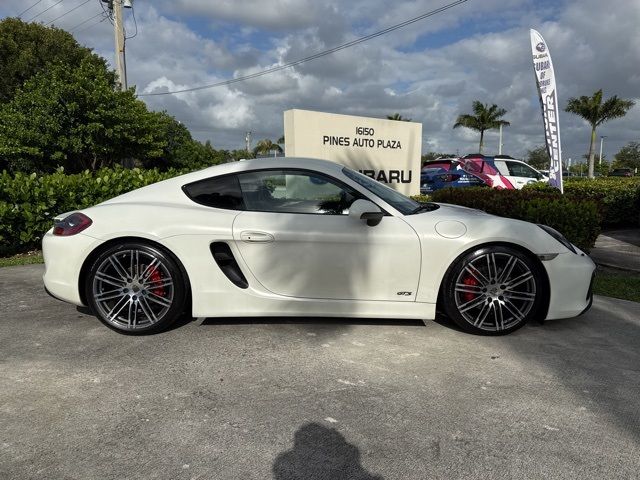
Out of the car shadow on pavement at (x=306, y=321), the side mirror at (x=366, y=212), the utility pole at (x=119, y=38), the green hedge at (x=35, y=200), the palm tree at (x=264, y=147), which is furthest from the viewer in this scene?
the palm tree at (x=264, y=147)

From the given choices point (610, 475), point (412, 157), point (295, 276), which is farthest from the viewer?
point (412, 157)

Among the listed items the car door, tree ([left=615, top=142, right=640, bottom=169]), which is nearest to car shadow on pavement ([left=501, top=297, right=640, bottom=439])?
the car door

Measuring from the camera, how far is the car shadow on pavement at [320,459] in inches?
79.7

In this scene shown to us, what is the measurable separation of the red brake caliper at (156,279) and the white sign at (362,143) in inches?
279

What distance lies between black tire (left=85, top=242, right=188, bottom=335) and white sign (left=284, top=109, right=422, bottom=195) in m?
7.09

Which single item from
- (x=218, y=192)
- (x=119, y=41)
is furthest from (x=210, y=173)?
(x=119, y=41)

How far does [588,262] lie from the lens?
362 centimetres

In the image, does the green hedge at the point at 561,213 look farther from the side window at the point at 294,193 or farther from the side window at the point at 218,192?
the side window at the point at 218,192

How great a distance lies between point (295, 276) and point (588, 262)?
7.30 feet

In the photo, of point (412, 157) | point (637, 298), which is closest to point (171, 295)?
point (637, 298)

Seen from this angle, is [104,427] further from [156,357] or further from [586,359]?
[586,359]

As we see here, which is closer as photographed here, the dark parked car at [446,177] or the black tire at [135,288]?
the black tire at [135,288]

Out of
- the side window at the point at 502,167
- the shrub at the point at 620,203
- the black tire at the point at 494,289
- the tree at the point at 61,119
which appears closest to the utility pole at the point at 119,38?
the tree at the point at 61,119

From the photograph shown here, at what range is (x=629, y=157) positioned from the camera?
72.2 meters
